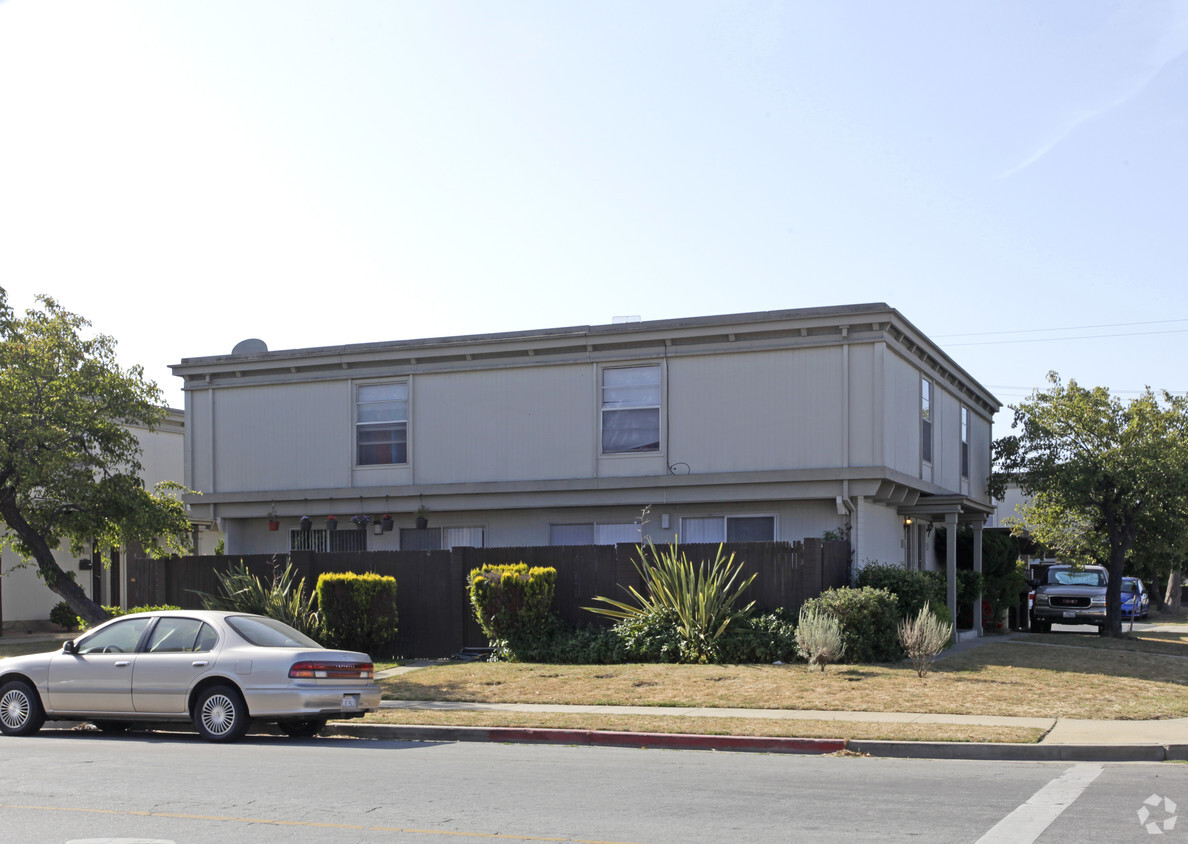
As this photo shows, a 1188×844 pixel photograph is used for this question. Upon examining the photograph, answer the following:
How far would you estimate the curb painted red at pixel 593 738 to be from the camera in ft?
40.2

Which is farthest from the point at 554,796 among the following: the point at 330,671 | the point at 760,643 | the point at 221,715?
the point at 760,643

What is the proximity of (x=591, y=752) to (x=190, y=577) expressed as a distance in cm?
1291

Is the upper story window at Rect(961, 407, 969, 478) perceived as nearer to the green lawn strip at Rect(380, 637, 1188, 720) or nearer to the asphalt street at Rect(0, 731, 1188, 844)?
the green lawn strip at Rect(380, 637, 1188, 720)

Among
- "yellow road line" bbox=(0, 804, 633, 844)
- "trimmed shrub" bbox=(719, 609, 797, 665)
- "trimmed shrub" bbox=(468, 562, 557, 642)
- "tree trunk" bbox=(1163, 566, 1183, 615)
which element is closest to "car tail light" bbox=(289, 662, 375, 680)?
"yellow road line" bbox=(0, 804, 633, 844)

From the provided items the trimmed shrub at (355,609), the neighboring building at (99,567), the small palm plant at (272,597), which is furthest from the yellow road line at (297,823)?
the neighboring building at (99,567)

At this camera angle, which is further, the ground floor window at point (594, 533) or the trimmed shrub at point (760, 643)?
the ground floor window at point (594, 533)

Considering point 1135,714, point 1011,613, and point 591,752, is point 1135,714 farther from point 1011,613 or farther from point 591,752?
point 1011,613

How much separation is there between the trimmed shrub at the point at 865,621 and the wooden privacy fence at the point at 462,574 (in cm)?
88

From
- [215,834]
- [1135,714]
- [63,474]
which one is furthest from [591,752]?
[63,474]

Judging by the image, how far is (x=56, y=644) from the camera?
25172mm

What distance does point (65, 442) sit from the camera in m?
19.6

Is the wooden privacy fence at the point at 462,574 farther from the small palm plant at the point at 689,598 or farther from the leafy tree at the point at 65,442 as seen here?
the leafy tree at the point at 65,442

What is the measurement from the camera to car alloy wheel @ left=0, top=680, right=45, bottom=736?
535 inches

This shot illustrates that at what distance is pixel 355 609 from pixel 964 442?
15.1 meters
